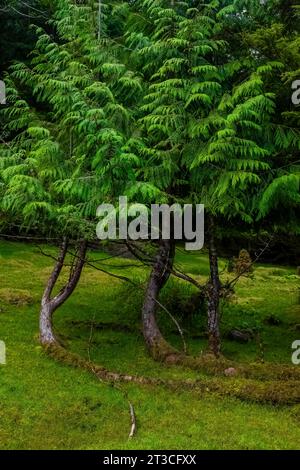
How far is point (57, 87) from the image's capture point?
39.3 ft

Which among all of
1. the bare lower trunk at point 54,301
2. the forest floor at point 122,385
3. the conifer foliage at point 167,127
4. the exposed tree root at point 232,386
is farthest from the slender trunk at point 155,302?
the bare lower trunk at point 54,301

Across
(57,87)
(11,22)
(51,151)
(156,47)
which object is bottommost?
(51,151)

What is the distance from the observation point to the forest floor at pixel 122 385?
8.56 m

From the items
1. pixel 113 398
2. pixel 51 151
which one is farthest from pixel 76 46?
pixel 113 398

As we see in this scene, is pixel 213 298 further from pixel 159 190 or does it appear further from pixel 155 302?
pixel 159 190

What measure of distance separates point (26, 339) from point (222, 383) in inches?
198

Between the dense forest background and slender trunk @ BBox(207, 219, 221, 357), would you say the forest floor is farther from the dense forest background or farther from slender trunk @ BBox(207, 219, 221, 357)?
slender trunk @ BBox(207, 219, 221, 357)

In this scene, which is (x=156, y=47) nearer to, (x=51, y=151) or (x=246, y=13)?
(x=246, y=13)

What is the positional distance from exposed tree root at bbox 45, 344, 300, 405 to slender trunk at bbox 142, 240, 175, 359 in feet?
5.14

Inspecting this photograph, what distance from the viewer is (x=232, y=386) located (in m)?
10.3

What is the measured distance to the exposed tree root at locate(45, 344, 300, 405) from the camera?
9.95 metres

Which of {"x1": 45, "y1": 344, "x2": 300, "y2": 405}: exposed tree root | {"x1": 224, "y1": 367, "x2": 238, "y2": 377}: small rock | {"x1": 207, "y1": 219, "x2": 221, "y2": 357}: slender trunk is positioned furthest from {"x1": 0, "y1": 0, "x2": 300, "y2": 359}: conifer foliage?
{"x1": 45, "y1": 344, "x2": 300, "y2": 405}: exposed tree root

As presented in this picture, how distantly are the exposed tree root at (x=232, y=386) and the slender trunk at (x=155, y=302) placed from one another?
1.57 m

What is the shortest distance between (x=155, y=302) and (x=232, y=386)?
130 inches
